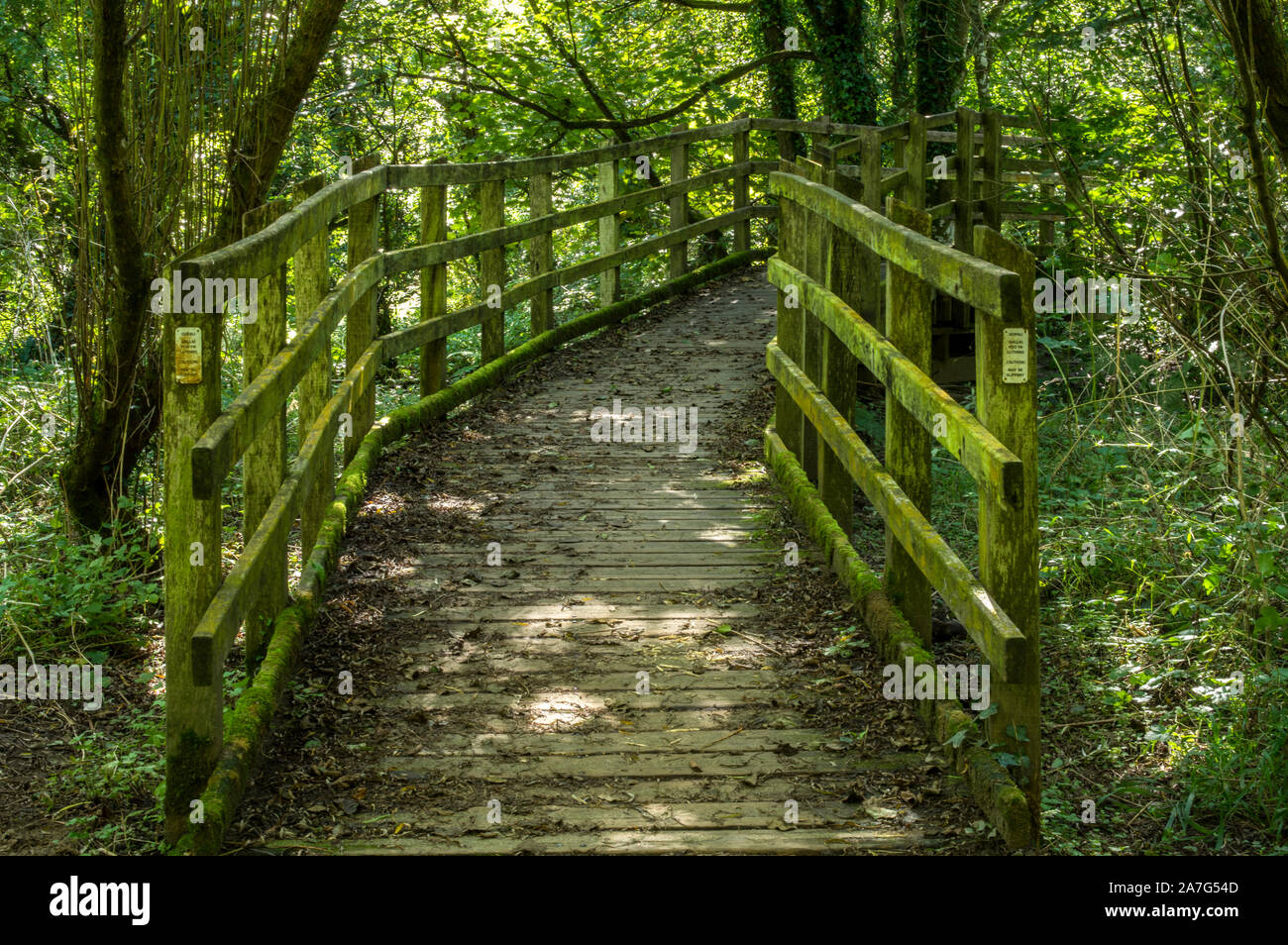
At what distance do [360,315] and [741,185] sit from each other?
30.8 ft

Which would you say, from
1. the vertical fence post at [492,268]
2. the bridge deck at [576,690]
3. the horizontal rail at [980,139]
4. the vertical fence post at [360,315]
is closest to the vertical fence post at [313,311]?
the bridge deck at [576,690]

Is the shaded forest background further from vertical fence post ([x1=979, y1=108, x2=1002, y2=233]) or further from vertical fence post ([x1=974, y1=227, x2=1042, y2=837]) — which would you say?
vertical fence post ([x1=979, y1=108, x2=1002, y2=233])

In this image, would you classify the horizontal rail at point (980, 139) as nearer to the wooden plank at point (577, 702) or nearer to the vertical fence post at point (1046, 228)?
the vertical fence post at point (1046, 228)

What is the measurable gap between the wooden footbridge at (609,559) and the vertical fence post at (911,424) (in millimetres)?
10

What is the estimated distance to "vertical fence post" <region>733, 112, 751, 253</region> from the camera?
15437 mm

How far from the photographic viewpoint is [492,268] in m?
9.55

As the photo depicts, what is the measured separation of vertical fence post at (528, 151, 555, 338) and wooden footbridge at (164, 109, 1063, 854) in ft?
5.06

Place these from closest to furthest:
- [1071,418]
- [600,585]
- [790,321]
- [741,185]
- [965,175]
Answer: [600,585], [790,321], [1071,418], [965,175], [741,185]

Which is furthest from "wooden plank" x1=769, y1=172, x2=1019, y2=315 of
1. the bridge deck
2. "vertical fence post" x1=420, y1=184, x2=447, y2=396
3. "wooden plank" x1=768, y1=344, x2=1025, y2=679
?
"vertical fence post" x1=420, y1=184, x2=447, y2=396

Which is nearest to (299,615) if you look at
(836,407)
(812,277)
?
(836,407)

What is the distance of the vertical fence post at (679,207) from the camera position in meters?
14.0

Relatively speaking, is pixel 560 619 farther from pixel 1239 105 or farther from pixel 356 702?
pixel 1239 105

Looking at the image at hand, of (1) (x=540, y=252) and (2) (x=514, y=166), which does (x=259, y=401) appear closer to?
(2) (x=514, y=166)

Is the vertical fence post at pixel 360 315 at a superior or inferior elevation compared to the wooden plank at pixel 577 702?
superior
